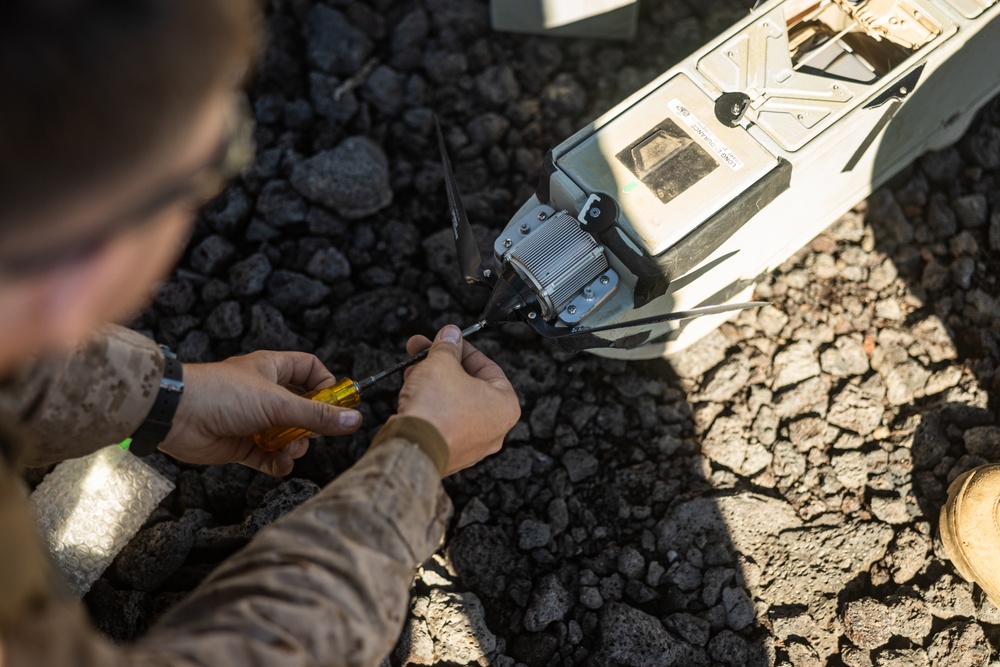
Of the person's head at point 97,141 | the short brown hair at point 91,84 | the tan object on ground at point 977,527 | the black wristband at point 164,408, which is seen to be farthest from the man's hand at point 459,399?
the tan object on ground at point 977,527

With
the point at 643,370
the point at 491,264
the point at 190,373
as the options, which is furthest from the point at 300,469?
the point at 643,370

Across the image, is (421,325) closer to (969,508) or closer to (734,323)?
(734,323)

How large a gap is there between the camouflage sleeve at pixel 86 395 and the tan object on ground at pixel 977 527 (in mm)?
1503

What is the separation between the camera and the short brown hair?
60cm

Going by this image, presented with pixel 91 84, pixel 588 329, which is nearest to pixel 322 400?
pixel 588 329

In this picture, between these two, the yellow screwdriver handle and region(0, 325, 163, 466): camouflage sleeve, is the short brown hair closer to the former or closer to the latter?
region(0, 325, 163, 466): camouflage sleeve

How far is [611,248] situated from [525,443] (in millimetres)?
560

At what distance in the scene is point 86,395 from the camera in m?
1.20

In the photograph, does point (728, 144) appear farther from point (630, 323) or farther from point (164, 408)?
point (164, 408)

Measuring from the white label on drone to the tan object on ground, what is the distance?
80 cm

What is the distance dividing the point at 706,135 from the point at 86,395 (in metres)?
1.11

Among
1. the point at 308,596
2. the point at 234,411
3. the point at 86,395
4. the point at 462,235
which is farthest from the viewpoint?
the point at 462,235

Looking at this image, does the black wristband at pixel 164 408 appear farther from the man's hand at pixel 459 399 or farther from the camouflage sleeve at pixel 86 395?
the man's hand at pixel 459 399

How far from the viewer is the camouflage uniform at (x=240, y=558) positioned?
82 cm
